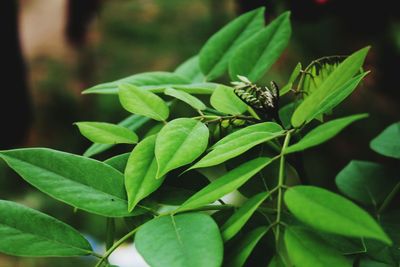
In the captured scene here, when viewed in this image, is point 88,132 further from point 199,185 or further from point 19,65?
point 19,65

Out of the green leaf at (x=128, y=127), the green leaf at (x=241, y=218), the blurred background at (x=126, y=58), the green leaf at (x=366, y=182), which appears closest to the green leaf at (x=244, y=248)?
the green leaf at (x=241, y=218)

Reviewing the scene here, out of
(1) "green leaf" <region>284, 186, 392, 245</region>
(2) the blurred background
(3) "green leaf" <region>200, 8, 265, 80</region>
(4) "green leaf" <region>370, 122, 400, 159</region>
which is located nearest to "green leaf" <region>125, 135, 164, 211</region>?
(1) "green leaf" <region>284, 186, 392, 245</region>

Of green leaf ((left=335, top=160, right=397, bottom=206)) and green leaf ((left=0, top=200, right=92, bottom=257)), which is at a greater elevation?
green leaf ((left=0, top=200, right=92, bottom=257))

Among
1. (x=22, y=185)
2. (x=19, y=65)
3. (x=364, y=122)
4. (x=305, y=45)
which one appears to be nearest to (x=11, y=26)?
(x=19, y=65)

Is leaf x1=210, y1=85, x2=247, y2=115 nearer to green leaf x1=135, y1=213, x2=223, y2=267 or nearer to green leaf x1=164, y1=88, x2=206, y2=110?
green leaf x1=164, y1=88, x2=206, y2=110

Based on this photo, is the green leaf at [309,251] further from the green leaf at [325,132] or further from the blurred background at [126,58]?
the blurred background at [126,58]

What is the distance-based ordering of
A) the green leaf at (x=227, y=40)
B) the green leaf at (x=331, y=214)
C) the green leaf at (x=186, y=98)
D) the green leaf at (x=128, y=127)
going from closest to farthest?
1. the green leaf at (x=331, y=214)
2. the green leaf at (x=186, y=98)
3. the green leaf at (x=128, y=127)
4. the green leaf at (x=227, y=40)
